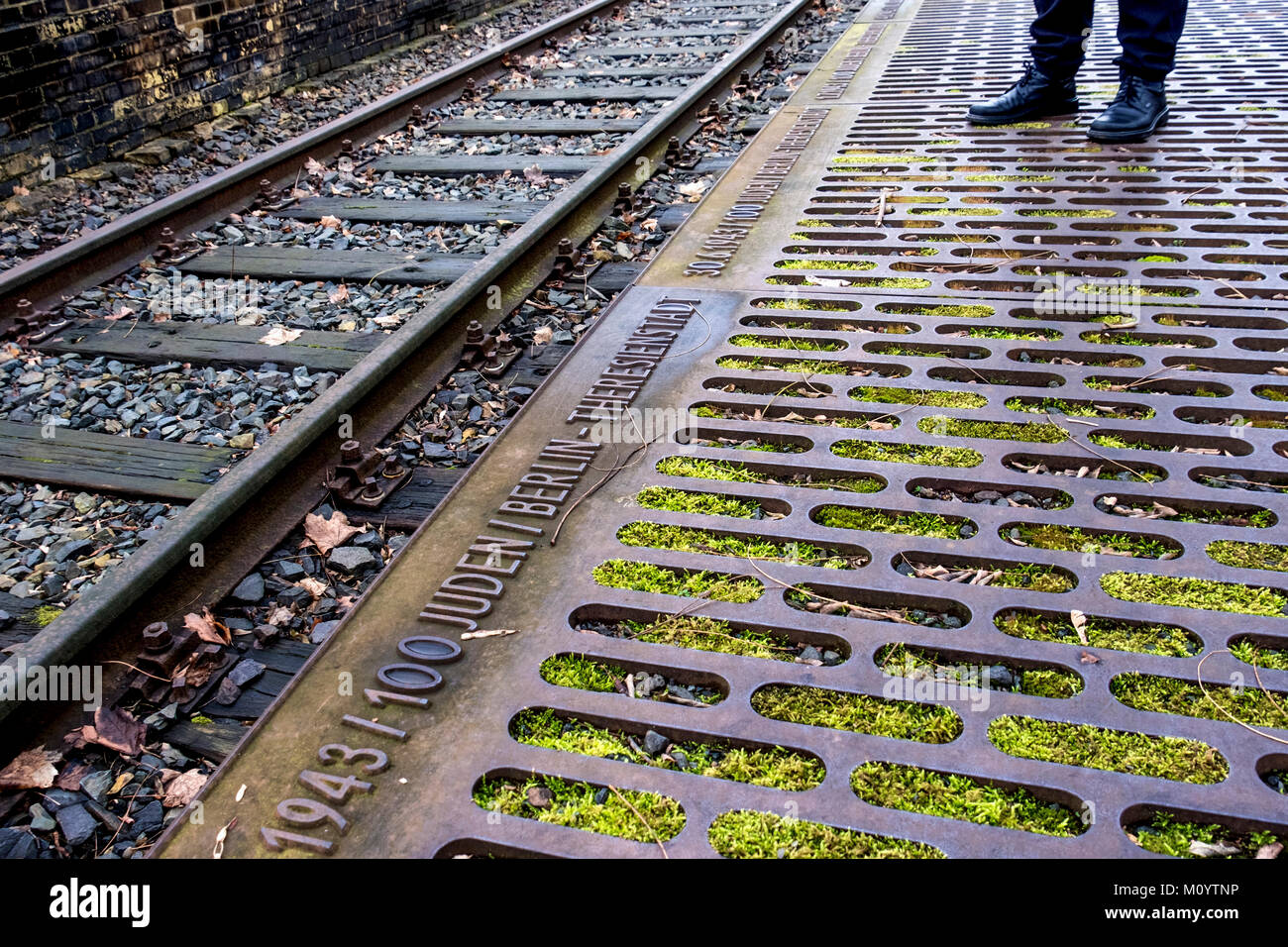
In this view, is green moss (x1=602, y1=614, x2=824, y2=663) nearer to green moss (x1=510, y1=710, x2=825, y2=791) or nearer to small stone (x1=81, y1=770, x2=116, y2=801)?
green moss (x1=510, y1=710, x2=825, y2=791)

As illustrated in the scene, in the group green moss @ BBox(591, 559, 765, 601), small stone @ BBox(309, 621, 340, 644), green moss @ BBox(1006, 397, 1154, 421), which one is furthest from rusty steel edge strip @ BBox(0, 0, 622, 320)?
green moss @ BBox(1006, 397, 1154, 421)

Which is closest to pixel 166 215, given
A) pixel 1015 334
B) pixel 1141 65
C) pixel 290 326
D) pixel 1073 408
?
pixel 290 326

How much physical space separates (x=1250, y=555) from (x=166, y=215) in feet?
14.5

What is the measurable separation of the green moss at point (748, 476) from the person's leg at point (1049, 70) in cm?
344

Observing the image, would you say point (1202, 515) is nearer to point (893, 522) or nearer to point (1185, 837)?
point (893, 522)

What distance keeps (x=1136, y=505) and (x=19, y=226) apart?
5.32 m

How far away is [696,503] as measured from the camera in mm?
2311

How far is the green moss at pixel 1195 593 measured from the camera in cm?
189

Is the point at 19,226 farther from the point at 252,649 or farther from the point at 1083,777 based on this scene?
the point at 1083,777

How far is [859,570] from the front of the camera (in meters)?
2.04

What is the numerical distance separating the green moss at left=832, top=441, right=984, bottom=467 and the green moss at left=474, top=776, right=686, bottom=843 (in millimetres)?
1158

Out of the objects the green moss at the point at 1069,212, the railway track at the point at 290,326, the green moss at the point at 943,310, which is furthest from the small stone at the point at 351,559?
the green moss at the point at 1069,212

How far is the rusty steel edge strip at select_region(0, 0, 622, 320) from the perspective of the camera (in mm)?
3793
